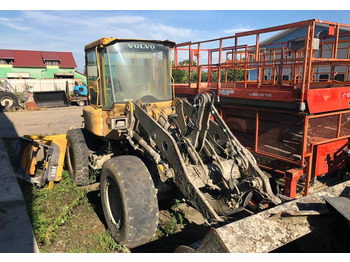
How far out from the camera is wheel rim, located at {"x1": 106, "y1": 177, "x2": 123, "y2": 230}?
3755 millimetres

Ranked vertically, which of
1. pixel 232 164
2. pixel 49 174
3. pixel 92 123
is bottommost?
pixel 49 174

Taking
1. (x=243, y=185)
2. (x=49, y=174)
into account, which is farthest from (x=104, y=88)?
(x=243, y=185)

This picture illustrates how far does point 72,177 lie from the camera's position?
5.72m

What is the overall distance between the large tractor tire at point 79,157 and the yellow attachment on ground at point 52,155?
18 cm

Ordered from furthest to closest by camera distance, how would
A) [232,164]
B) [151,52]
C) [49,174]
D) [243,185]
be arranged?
[49,174] → [151,52] → [232,164] → [243,185]

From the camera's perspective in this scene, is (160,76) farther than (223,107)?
No

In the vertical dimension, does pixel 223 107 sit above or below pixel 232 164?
above

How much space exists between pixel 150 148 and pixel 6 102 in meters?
18.2

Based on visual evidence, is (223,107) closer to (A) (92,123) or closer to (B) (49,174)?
(A) (92,123)

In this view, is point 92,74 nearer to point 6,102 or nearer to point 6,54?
point 6,102

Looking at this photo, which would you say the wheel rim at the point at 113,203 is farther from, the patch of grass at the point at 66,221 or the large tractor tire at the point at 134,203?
the patch of grass at the point at 66,221

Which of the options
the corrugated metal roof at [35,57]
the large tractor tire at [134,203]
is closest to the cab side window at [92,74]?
the large tractor tire at [134,203]

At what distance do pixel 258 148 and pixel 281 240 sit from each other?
278cm

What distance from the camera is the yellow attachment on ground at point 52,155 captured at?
529 centimetres
